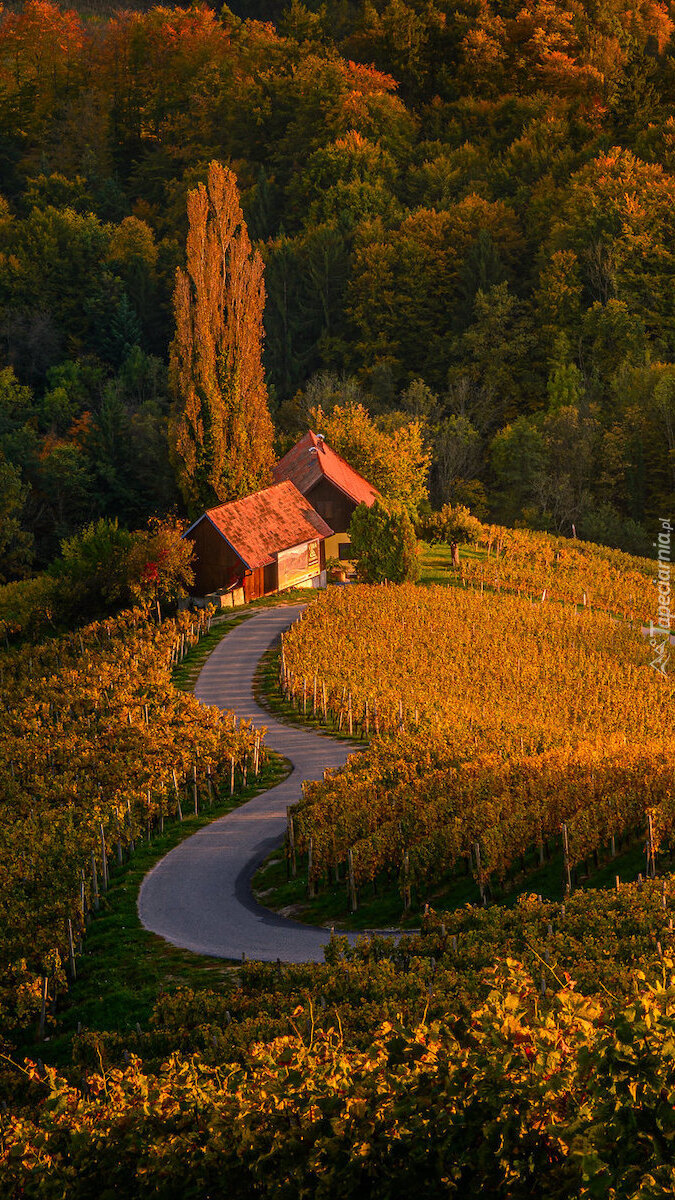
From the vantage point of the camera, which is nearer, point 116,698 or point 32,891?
point 32,891

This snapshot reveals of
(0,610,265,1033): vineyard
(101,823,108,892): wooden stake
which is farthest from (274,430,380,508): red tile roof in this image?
(101,823,108,892): wooden stake

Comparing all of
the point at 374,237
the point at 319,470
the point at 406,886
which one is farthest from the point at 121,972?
the point at 374,237

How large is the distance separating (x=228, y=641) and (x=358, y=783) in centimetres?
2066

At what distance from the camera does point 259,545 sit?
5619 centimetres

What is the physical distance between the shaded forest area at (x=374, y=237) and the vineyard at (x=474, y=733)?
26.0m

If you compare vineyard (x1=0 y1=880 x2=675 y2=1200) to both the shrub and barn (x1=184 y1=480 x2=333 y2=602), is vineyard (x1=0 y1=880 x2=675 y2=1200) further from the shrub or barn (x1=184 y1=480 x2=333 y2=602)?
the shrub

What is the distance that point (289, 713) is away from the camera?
4091 cm

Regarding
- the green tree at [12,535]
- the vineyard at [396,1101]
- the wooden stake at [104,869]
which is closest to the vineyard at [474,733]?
the wooden stake at [104,869]

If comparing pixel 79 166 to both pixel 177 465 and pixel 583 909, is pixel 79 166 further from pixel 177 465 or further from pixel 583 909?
pixel 583 909

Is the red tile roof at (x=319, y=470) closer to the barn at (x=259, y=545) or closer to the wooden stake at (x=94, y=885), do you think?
the barn at (x=259, y=545)

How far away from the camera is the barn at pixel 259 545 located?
5562 centimetres

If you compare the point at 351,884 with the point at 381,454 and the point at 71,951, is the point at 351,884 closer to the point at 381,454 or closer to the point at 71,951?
the point at 71,951

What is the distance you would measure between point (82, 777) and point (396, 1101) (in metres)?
21.4

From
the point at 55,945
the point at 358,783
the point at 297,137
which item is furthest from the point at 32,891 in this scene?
the point at 297,137
